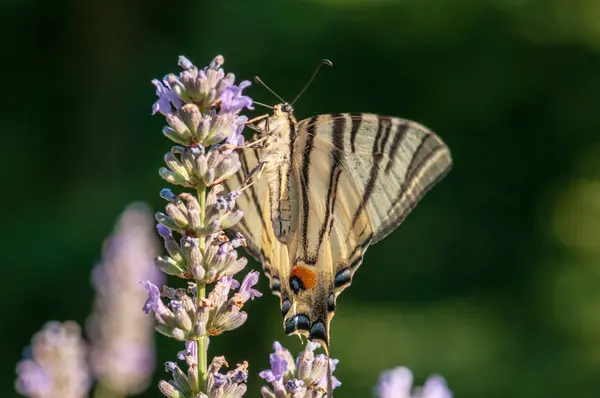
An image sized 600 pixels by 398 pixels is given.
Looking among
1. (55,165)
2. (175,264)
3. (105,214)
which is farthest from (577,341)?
(55,165)

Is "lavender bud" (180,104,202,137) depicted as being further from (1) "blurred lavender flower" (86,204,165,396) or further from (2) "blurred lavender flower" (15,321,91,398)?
(1) "blurred lavender flower" (86,204,165,396)

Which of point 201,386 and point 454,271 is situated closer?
point 201,386

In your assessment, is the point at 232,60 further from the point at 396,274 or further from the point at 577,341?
the point at 577,341

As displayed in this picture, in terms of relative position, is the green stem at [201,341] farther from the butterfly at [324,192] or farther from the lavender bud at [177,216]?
the butterfly at [324,192]

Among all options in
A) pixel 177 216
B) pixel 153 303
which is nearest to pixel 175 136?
pixel 177 216

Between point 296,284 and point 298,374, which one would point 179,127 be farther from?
point 296,284

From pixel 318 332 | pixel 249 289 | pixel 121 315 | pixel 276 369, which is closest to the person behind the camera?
pixel 276 369
